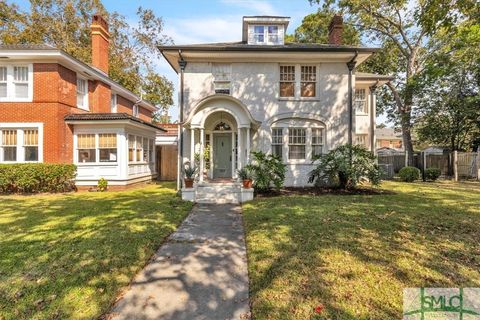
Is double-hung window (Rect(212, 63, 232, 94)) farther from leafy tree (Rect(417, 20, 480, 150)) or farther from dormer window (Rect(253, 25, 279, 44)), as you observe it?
leafy tree (Rect(417, 20, 480, 150))

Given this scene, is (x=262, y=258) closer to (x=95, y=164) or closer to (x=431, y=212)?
(x=431, y=212)

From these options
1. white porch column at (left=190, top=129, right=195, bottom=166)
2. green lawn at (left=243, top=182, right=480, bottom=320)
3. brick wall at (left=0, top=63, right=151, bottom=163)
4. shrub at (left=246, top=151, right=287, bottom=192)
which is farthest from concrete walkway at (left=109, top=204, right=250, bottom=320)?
brick wall at (left=0, top=63, right=151, bottom=163)

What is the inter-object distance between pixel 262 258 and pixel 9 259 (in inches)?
170

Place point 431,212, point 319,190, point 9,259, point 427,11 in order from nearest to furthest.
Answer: point 9,259, point 427,11, point 431,212, point 319,190

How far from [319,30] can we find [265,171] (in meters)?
22.5

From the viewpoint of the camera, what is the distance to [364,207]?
8.78 metres

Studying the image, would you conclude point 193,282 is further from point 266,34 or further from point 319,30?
point 319,30

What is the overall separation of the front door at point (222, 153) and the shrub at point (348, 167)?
398 cm

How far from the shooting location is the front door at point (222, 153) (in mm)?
13516

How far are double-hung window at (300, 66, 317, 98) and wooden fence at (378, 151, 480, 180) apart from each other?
6.62 metres

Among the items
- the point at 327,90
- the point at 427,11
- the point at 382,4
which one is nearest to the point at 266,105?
the point at 327,90

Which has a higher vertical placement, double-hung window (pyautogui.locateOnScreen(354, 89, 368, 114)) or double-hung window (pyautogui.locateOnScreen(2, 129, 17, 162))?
double-hung window (pyautogui.locateOnScreen(354, 89, 368, 114))

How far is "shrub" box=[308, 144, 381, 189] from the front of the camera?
11.8 metres

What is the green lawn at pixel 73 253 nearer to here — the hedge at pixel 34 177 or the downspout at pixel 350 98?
the hedge at pixel 34 177
